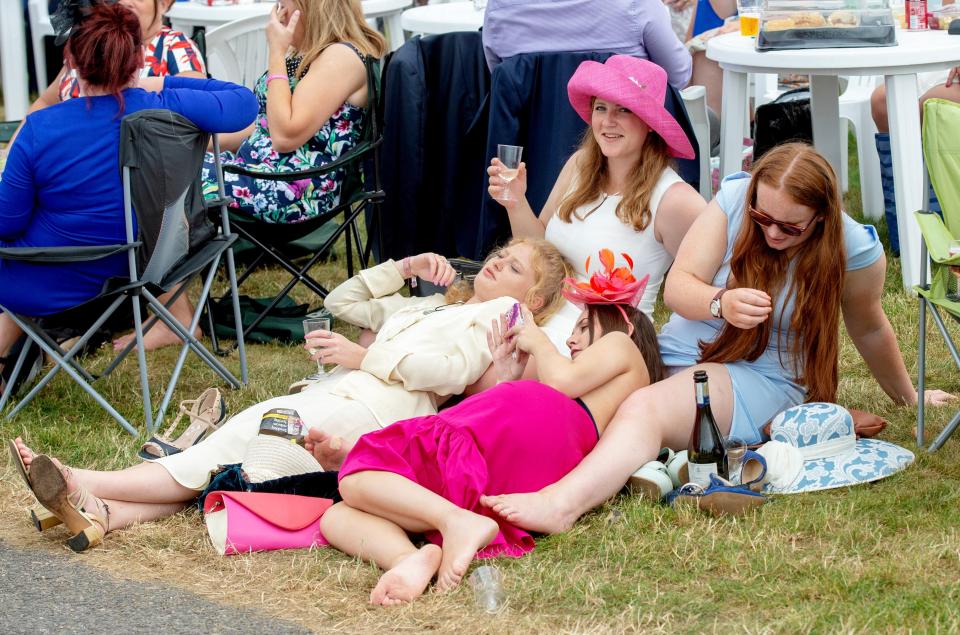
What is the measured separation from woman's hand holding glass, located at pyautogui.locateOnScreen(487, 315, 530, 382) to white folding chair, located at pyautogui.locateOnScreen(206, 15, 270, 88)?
3412 mm

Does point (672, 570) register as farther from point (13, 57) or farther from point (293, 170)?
point (13, 57)

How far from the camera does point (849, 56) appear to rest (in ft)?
14.9

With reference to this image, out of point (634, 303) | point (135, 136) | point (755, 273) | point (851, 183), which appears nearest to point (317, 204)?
point (135, 136)

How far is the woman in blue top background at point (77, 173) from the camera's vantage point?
11.9 ft

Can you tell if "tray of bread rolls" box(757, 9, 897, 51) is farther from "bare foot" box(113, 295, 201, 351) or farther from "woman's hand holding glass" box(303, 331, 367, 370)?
"bare foot" box(113, 295, 201, 351)

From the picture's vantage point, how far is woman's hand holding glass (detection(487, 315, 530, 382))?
3.34 metres

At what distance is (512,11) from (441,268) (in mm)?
1223

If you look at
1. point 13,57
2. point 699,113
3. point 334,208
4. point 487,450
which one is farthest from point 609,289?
point 13,57

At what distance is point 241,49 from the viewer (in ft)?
20.8

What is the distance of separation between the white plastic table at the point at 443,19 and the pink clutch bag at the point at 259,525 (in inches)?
125

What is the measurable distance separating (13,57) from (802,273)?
20.2ft

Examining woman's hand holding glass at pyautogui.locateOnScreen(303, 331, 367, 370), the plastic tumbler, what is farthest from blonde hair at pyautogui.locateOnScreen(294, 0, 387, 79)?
the plastic tumbler

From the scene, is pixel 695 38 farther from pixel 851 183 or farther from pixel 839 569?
pixel 839 569

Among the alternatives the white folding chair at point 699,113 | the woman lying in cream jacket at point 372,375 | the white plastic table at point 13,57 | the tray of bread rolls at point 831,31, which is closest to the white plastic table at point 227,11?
the white plastic table at point 13,57
